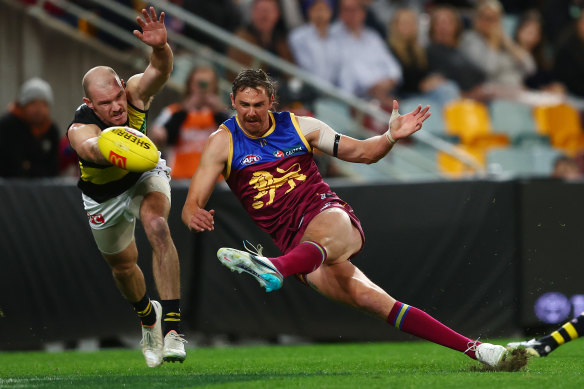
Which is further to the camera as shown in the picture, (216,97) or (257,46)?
(257,46)

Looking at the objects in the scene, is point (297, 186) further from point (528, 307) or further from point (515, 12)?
point (515, 12)

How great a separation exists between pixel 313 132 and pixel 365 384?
1.79 metres

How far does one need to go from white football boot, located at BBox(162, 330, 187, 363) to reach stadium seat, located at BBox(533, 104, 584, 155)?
8.40 m

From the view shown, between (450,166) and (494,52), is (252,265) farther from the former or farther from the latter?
(494,52)

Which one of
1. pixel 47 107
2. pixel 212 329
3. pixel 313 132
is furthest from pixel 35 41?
pixel 313 132

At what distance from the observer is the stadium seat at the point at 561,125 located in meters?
13.3

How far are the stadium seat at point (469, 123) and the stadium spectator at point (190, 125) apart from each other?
3.77 meters

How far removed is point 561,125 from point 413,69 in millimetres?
2315

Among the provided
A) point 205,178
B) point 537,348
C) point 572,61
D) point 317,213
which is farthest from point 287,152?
point 572,61

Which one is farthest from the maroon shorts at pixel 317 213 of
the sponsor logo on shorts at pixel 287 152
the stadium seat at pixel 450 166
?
the stadium seat at pixel 450 166

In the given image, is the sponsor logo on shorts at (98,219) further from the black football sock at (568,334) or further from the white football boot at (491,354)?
the black football sock at (568,334)

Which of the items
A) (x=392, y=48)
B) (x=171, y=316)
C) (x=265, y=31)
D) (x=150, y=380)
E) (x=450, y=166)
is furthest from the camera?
(x=392, y=48)

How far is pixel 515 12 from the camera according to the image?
15359 millimetres

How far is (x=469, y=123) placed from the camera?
41.2 ft
